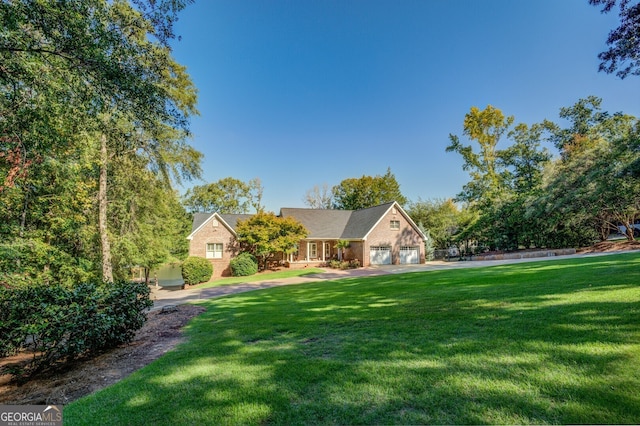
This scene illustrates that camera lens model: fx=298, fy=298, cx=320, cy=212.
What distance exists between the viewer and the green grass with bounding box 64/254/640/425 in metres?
2.75

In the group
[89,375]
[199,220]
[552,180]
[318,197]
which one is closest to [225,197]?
[318,197]

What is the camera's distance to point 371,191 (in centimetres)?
4725

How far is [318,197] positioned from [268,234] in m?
30.1

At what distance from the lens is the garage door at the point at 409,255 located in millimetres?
28938

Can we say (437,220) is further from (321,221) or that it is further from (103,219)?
(103,219)

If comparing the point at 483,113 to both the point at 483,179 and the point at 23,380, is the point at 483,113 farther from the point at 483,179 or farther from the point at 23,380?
the point at 23,380

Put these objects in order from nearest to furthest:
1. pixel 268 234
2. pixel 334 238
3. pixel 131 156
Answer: pixel 131 156 < pixel 268 234 < pixel 334 238

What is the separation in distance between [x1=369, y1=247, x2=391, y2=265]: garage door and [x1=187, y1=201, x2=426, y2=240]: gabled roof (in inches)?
77.0

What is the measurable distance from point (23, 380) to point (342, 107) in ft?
73.1

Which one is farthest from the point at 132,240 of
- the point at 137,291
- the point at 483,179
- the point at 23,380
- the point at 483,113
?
the point at 483,113

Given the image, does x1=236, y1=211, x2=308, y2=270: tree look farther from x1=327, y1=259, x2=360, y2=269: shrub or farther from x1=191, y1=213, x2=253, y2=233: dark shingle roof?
x1=327, y1=259, x2=360, y2=269: shrub

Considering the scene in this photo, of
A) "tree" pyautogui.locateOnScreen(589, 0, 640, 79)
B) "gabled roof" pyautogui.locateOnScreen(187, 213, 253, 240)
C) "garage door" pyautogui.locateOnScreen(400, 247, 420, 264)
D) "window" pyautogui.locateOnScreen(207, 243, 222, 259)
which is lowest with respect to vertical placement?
"garage door" pyautogui.locateOnScreen(400, 247, 420, 264)

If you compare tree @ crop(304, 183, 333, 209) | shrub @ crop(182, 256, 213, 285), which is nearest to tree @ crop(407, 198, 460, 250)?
tree @ crop(304, 183, 333, 209)

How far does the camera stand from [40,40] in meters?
5.48
